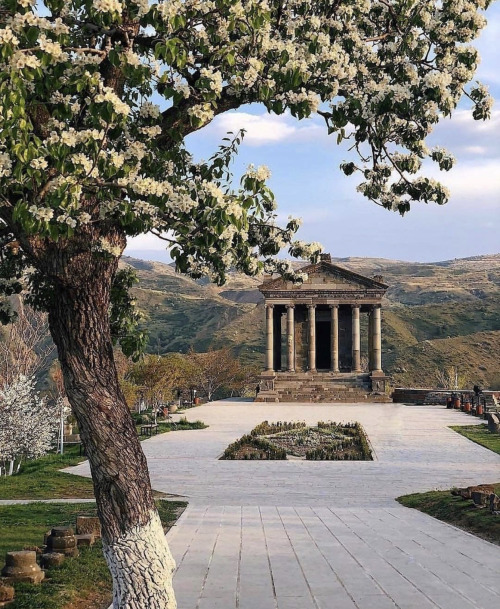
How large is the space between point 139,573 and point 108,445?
1.26 meters

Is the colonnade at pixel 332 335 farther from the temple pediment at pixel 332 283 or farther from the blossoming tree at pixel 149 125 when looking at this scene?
the blossoming tree at pixel 149 125

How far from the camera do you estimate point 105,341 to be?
295 inches

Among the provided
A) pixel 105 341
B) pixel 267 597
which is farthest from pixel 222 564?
pixel 105 341

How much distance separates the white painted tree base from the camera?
7270mm

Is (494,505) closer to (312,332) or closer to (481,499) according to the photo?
(481,499)

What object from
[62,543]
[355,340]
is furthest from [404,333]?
[62,543]

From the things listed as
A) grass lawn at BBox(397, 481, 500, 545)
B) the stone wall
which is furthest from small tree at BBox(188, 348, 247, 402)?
grass lawn at BBox(397, 481, 500, 545)

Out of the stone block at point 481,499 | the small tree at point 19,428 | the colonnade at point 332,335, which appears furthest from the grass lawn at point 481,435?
the colonnade at point 332,335

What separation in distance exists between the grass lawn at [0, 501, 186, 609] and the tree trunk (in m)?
1.65

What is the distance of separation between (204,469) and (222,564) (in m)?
11.8

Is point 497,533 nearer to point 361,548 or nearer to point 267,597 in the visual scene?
point 361,548

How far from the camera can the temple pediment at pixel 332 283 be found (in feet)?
221

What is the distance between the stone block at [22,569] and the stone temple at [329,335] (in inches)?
2103

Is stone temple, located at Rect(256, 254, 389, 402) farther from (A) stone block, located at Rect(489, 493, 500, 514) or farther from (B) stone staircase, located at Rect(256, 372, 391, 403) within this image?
(A) stone block, located at Rect(489, 493, 500, 514)
